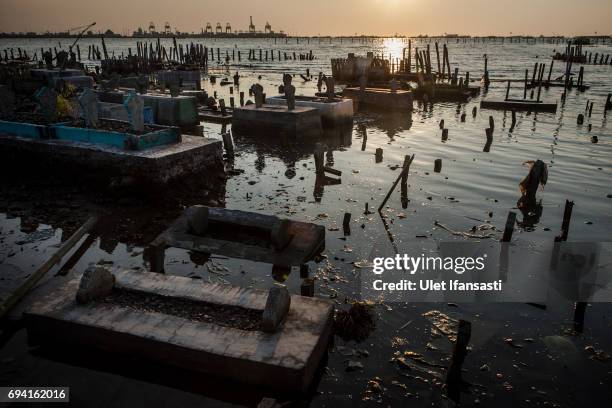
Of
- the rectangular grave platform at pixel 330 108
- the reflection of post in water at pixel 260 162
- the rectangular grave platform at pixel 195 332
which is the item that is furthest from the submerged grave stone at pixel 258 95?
the rectangular grave platform at pixel 195 332

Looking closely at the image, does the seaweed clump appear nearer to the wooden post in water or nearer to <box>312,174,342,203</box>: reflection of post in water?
the wooden post in water

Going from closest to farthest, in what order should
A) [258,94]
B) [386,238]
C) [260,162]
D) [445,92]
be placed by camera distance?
[386,238] < [260,162] < [258,94] < [445,92]

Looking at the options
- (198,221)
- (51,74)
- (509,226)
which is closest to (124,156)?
(198,221)

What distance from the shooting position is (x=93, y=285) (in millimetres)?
7160

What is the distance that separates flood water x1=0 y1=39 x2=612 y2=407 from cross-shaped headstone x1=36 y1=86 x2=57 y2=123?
2.48 metres

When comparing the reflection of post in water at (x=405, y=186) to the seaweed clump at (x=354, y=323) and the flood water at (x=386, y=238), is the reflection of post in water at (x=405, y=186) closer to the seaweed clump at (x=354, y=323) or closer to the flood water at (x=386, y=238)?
the flood water at (x=386, y=238)

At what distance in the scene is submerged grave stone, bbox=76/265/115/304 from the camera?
23.2 feet

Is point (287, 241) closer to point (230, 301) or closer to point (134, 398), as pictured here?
point (230, 301)

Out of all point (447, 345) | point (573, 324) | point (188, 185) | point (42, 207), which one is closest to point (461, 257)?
point (573, 324)

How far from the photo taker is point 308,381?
592cm

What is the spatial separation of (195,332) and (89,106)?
38.3 ft

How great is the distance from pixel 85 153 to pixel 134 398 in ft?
33.9
